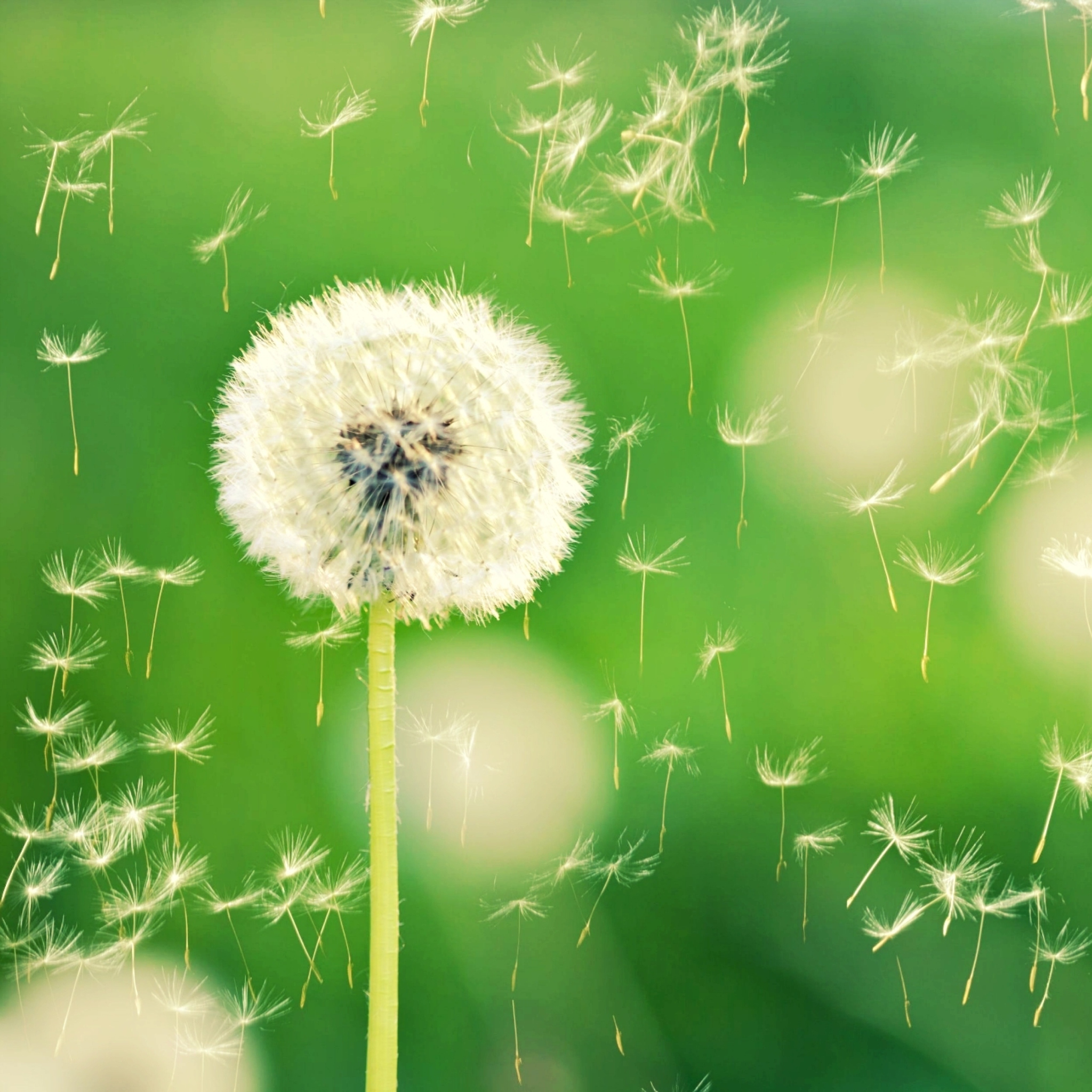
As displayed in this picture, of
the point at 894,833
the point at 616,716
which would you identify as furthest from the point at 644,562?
the point at 894,833

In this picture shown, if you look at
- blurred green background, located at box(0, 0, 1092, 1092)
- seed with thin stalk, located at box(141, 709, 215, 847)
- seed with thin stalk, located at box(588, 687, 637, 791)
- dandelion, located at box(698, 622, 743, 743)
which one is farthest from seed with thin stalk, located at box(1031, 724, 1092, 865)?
seed with thin stalk, located at box(141, 709, 215, 847)

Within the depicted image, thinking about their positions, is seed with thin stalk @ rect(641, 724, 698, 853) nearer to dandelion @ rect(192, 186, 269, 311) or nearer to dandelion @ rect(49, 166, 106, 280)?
dandelion @ rect(192, 186, 269, 311)

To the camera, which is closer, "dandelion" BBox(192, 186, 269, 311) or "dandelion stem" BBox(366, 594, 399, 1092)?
"dandelion stem" BBox(366, 594, 399, 1092)

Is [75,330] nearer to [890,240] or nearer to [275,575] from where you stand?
[275,575]

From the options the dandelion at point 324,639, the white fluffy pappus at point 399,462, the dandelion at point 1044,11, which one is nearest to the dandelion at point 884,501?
the white fluffy pappus at point 399,462

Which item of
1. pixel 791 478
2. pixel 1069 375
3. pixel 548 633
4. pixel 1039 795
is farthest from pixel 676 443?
pixel 1039 795

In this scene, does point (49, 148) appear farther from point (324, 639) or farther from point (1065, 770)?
point (1065, 770)

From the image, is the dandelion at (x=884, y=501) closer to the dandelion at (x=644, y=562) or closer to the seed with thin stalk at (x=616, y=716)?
the dandelion at (x=644, y=562)
